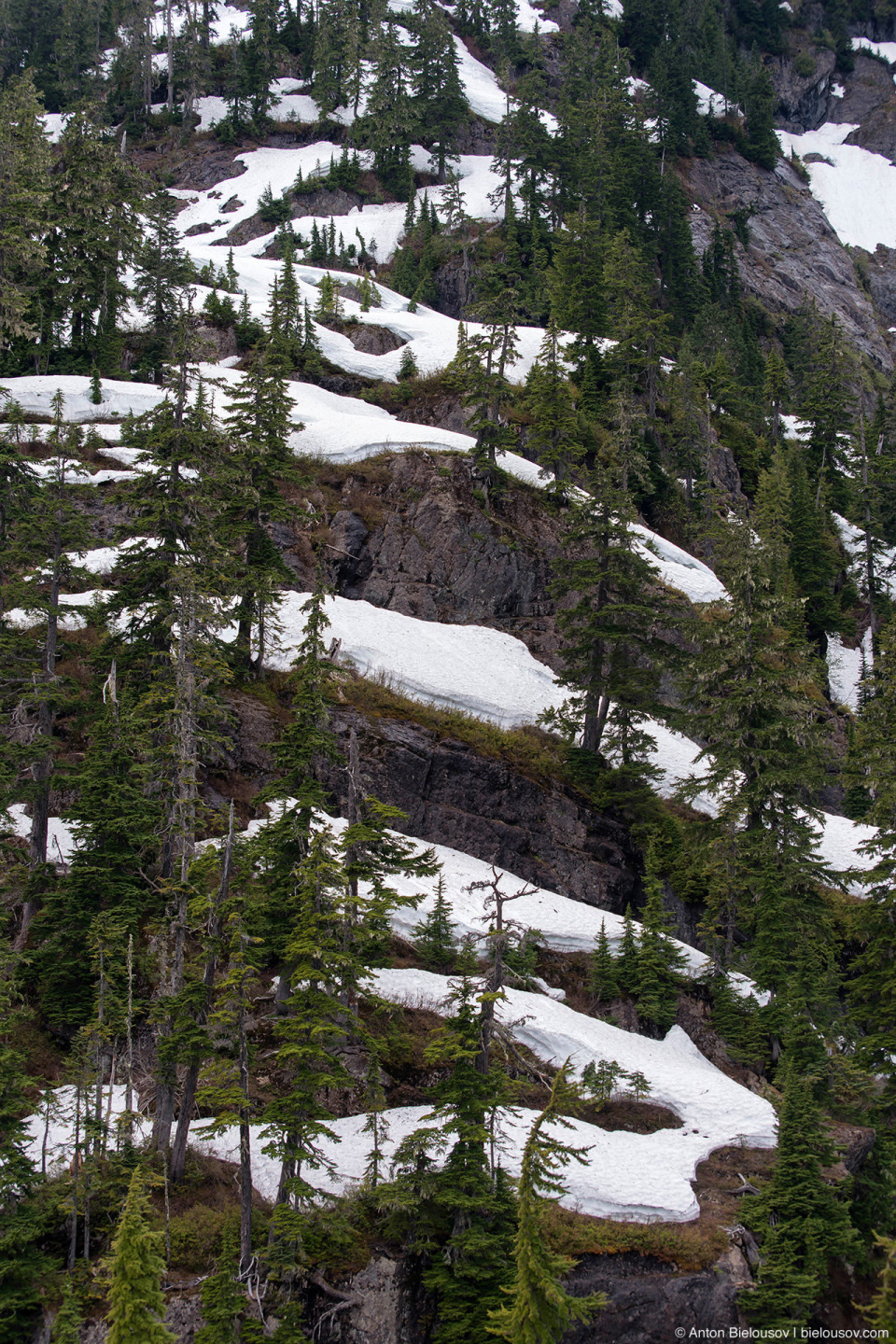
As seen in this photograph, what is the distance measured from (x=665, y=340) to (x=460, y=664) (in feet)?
88.5

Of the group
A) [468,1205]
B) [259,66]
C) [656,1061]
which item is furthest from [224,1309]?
[259,66]

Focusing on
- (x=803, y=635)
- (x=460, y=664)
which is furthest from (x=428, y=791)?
(x=803, y=635)

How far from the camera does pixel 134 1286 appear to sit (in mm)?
10695

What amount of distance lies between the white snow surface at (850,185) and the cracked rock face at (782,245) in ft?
45.4

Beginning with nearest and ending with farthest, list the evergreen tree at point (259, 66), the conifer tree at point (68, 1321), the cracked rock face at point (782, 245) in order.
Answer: the conifer tree at point (68, 1321) → the cracked rock face at point (782, 245) → the evergreen tree at point (259, 66)

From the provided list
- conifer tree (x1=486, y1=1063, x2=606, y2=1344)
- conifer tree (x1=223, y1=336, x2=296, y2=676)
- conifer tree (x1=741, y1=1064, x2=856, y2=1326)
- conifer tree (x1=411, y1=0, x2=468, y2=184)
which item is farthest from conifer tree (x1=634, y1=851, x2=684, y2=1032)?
conifer tree (x1=411, y1=0, x2=468, y2=184)

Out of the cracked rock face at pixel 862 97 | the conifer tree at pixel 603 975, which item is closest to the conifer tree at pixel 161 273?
the conifer tree at pixel 603 975

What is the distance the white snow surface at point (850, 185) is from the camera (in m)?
106

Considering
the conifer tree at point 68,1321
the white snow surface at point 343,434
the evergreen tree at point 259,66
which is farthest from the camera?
the evergreen tree at point 259,66

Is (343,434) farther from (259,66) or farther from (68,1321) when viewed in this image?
(259,66)

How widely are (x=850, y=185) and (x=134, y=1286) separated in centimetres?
13275

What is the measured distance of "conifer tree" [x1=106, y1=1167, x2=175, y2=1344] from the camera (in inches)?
412

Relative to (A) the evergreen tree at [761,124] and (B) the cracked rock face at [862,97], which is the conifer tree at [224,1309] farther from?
(B) the cracked rock face at [862,97]

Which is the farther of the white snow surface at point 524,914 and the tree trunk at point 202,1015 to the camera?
the white snow surface at point 524,914
